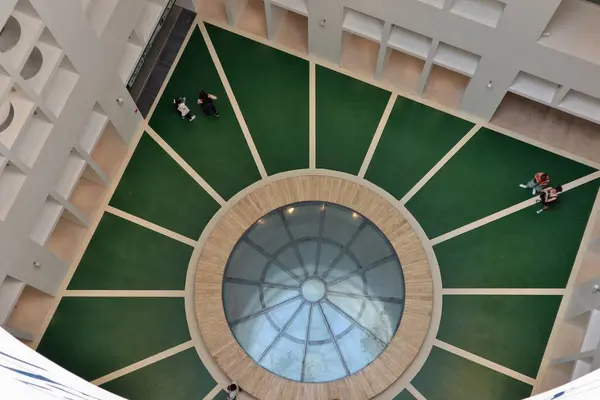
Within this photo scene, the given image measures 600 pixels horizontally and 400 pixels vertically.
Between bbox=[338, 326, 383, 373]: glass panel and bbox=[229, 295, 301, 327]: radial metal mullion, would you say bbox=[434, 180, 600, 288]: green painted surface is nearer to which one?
bbox=[338, 326, 383, 373]: glass panel

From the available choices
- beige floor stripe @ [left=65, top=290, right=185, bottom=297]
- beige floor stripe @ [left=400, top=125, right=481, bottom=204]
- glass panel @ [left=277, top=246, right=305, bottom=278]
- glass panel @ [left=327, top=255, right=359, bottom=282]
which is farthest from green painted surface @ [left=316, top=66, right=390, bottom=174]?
beige floor stripe @ [left=65, top=290, right=185, bottom=297]

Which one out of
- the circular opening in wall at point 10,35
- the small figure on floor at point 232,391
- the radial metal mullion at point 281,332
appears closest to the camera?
the circular opening in wall at point 10,35

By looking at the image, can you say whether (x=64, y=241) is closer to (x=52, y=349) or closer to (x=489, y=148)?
(x=52, y=349)

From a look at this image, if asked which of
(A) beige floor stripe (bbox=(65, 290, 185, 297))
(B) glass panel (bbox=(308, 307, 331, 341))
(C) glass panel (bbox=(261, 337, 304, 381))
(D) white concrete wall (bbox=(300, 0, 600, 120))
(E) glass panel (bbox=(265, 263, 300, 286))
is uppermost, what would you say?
(D) white concrete wall (bbox=(300, 0, 600, 120))

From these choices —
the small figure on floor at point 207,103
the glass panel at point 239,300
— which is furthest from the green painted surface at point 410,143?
the small figure on floor at point 207,103

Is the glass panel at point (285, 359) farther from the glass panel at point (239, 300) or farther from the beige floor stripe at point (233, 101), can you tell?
the beige floor stripe at point (233, 101)
